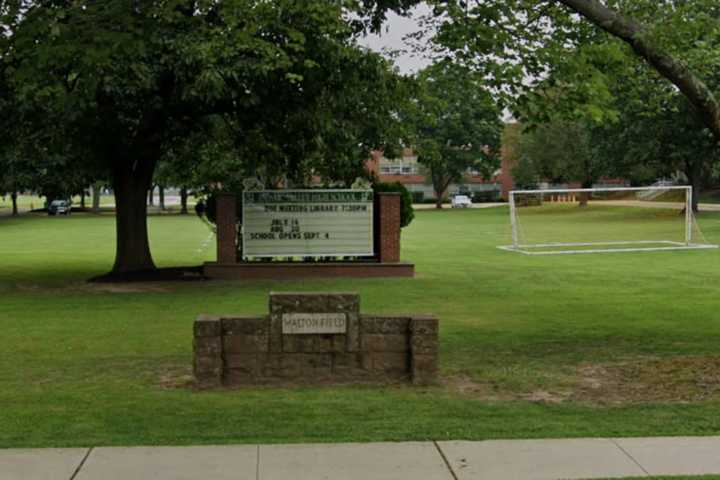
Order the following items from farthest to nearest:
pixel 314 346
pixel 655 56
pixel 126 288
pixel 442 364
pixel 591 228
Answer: pixel 591 228 < pixel 126 288 < pixel 442 364 < pixel 655 56 < pixel 314 346

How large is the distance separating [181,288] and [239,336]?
11240mm

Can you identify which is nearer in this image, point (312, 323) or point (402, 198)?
point (312, 323)

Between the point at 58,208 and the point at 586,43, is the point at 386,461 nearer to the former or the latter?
the point at 586,43

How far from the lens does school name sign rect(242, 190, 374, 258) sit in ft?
72.8

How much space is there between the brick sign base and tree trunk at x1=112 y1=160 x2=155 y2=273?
44.5 feet

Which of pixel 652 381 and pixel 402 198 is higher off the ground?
pixel 402 198

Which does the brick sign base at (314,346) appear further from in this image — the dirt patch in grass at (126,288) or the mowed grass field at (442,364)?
the dirt patch in grass at (126,288)

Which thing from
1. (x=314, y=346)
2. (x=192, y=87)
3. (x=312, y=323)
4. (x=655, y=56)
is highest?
(x=192, y=87)

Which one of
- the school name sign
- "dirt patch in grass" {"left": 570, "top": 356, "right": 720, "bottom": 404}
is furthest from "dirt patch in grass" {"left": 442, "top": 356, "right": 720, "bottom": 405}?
the school name sign

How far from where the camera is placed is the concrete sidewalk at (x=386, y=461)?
230 inches

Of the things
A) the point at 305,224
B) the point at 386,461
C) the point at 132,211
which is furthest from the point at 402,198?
the point at 386,461

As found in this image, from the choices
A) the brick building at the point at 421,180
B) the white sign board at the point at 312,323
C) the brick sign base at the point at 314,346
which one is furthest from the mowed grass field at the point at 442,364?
the brick building at the point at 421,180

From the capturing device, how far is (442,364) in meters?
10.2

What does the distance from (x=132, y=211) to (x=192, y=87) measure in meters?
5.43
